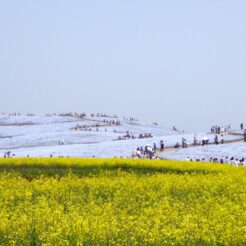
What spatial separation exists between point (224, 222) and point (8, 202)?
26.8 feet

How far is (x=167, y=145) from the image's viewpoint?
69.1 metres

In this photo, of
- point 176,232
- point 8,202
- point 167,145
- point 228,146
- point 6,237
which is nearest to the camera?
point 176,232

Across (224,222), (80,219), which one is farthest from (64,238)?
(224,222)

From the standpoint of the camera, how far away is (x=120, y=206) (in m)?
22.0

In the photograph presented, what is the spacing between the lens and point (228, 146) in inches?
2366

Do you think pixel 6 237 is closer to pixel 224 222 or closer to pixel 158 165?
pixel 224 222

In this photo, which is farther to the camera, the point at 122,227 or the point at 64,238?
the point at 122,227

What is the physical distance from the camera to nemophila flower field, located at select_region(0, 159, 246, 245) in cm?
1488

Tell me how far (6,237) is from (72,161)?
22.8m

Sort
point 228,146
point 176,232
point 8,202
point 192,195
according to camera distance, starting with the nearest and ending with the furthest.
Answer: point 176,232
point 8,202
point 192,195
point 228,146

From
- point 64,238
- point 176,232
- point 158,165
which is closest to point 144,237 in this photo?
point 176,232

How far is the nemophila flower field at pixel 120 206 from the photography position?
1488 cm

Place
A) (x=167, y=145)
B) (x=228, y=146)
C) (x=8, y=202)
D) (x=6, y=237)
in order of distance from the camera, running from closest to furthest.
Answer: (x=6, y=237), (x=8, y=202), (x=228, y=146), (x=167, y=145)

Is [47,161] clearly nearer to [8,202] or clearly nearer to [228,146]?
[8,202]
